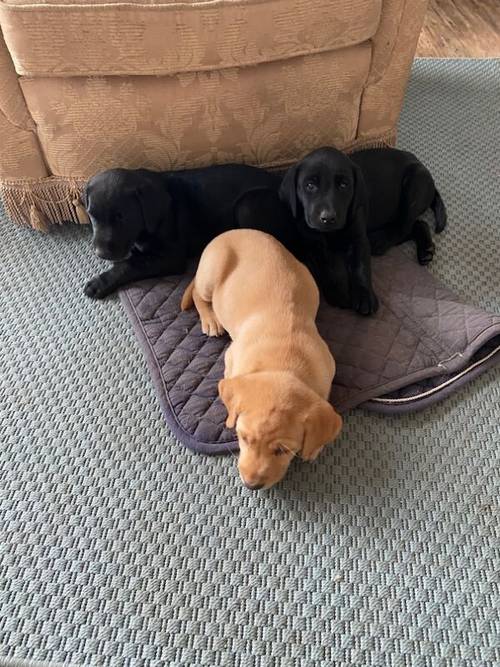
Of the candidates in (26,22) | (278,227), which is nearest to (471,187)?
(278,227)

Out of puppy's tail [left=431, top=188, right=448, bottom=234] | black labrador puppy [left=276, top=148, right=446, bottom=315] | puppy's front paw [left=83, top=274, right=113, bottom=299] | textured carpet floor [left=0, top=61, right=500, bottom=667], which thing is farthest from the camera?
puppy's tail [left=431, top=188, right=448, bottom=234]

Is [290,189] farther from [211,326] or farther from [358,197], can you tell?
[211,326]

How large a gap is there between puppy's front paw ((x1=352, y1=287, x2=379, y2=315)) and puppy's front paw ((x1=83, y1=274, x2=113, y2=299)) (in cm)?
72

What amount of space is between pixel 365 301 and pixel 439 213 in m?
0.50

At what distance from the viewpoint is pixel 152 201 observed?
1588 millimetres

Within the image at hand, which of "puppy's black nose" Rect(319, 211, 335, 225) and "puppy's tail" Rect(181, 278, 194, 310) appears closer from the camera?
"puppy's black nose" Rect(319, 211, 335, 225)

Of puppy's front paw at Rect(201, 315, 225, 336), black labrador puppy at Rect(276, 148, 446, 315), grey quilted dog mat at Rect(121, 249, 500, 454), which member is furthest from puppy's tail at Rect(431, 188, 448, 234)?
puppy's front paw at Rect(201, 315, 225, 336)

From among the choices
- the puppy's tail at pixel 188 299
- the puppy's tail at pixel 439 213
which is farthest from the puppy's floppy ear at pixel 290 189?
the puppy's tail at pixel 439 213

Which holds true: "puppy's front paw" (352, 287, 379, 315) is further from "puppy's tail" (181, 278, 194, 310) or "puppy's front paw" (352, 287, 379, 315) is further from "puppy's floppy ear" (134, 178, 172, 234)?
"puppy's floppy ear" (134, 178, 172, 234)

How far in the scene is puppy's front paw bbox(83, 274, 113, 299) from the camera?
1.71 m

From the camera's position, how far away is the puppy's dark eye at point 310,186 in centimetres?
155

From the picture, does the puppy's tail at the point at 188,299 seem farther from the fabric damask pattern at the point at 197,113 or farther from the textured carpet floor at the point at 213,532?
the fabric damask pattern at the point at 197,113

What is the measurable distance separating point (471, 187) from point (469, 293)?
22.0 inches

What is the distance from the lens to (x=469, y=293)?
5.66 ft
